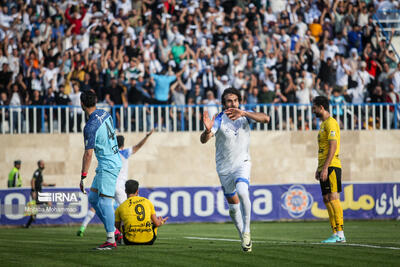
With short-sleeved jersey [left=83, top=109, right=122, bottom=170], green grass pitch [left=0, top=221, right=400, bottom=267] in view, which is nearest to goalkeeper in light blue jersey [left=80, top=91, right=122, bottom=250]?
short-sleeved jersey [left=83, top=109, right=122, bottom=170]

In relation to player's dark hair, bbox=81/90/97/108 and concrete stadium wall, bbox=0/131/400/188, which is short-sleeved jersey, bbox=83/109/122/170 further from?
concrete stadium wall, bbox=0/131/400/188

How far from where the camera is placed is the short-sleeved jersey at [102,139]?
10.7 m

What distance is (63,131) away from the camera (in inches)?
898

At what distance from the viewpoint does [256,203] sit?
72.2 feet

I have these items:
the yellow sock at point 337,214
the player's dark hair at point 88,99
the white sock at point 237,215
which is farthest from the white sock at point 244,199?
the yellow sock at point 337,214

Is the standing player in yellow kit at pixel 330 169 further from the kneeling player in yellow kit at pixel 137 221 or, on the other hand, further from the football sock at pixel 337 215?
the kneeling player in yellow kit at pixel 137 221

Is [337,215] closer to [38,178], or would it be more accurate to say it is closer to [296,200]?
[296,200]

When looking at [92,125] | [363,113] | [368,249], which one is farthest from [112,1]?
[368,249]

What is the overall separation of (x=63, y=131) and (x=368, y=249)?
1410 centimetres

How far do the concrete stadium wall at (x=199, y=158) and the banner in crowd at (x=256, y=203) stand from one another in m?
1.38

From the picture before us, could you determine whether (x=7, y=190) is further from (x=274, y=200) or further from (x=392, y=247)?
(x=392, y=247)

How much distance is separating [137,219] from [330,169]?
3.33 meters

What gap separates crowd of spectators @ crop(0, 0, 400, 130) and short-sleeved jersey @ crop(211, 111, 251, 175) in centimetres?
1160

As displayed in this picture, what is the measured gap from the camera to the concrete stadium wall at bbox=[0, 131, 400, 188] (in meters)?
22.8
